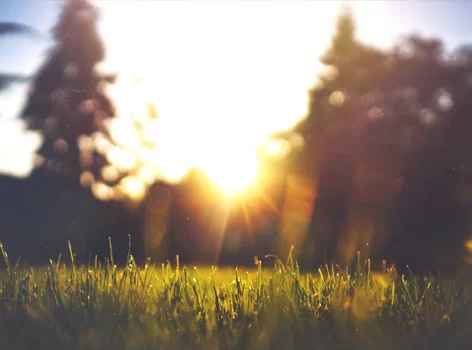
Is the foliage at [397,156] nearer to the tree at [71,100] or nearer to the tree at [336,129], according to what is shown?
the tree at [336,129]

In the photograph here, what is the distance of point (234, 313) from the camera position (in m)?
2.82

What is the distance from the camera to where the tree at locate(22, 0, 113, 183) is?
20.7 meters

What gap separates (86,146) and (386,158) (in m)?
12.5

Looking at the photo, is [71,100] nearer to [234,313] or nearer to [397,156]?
[397,156]

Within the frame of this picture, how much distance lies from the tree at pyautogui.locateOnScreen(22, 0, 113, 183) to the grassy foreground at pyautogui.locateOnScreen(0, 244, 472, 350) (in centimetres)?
1731

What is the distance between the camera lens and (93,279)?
3170mm

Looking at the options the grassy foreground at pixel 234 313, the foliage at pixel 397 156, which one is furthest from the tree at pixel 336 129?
the grassy foreground at pixel 234 313

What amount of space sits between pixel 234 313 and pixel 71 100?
21.0m

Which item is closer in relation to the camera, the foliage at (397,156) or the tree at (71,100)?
the foliage at (397,156)

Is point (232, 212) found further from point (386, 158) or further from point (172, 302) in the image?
point (172, 302)

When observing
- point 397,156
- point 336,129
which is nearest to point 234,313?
point 397,156

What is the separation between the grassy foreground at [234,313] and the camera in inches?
97.0

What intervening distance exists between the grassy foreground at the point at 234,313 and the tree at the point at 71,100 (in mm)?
17312

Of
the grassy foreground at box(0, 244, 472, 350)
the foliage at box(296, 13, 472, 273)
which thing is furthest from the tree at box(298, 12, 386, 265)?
the grassy foreground at box(0, 244, 472, 350)
